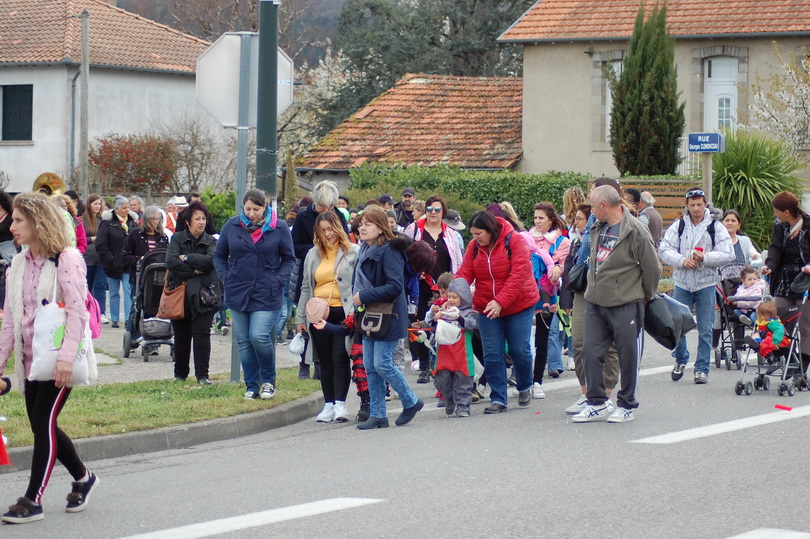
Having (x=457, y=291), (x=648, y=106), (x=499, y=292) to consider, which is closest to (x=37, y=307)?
(x=457, y=291)

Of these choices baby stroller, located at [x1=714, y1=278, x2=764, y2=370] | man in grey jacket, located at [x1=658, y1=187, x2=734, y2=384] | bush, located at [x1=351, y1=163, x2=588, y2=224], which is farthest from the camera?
bush, located at [x1=351, y1=163, x2=588, y2=224]

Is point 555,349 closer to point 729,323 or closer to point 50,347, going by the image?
point 729,323

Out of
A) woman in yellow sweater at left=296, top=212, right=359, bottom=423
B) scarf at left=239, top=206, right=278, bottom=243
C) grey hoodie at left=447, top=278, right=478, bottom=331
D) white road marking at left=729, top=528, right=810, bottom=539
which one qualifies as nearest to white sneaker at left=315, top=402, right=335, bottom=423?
woman in yellow sweater at left=296, top=212, right=359, bottom=423

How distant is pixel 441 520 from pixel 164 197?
107 ft

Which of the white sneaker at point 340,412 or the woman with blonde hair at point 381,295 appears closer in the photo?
the woman with blonde hair at point 381,295

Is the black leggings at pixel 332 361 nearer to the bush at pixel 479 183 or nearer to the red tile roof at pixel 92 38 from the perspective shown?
the bush at pixel 479 183

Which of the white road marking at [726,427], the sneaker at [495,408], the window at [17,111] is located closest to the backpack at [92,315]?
the white road marking at [726,427]

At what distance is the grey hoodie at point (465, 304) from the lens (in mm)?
11453

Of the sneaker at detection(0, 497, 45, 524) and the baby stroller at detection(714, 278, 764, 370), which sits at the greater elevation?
the baby stroller at detection(714, 278, 764, 370)

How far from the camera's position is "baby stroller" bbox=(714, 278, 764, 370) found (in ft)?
47.4

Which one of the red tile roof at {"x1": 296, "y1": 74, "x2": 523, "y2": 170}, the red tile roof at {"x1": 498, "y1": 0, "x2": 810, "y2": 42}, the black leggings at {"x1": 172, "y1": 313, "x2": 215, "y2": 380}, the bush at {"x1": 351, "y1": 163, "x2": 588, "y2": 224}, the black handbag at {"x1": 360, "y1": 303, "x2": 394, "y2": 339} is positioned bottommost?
the black leggings at {"x1": 172, "y1": 313, "x2": 215, "y2": 380}

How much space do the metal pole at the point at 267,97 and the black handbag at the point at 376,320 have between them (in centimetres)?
226

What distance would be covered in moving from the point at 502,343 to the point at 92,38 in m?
33.8

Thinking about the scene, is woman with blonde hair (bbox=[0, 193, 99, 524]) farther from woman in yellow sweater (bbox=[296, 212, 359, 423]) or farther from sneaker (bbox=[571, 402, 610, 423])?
sneaker (bbox=[571, 402, 610, 423])
